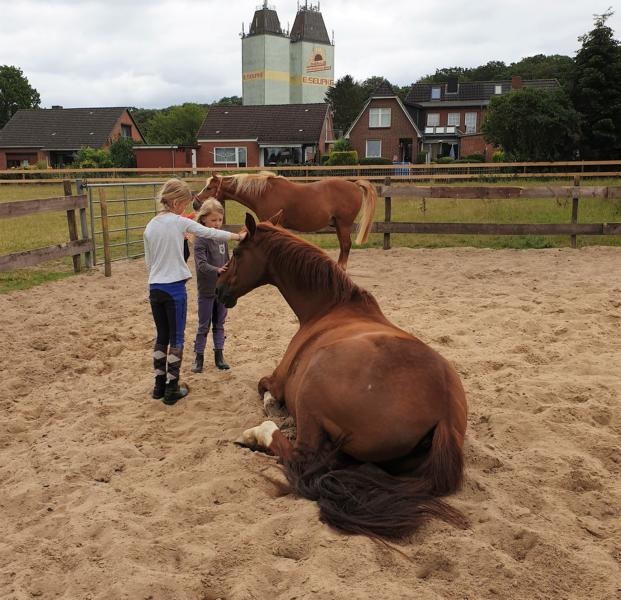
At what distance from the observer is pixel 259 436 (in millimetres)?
3232

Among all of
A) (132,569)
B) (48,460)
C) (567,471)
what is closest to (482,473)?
(567,471)

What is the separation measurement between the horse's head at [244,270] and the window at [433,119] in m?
49.2

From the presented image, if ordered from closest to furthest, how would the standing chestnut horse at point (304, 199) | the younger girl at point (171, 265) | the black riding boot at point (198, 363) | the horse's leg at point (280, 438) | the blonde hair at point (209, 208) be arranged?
the horse's leg at point (280, 438), the younger girl at point (171, 265), the blonde hair at point (209, 208), the black riding boot at point (198, 363), the standing chestnut horse at point (304, 199)

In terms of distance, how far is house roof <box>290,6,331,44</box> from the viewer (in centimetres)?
7012

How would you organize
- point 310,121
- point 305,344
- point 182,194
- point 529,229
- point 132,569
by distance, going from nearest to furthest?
point 132,569, point 305,344, point 182,194, point 529,229, point 310,121

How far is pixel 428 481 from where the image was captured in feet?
8.68

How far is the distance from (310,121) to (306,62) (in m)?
31.3

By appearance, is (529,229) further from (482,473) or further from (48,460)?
(48,460)

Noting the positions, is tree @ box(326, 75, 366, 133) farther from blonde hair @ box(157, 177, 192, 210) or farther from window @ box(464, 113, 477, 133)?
blonde hair @ box(157, 177, 192, 210)

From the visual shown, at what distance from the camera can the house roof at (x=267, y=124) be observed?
41219mm

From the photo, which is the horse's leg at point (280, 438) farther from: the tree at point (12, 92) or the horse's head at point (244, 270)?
the tree at point (12, 92)

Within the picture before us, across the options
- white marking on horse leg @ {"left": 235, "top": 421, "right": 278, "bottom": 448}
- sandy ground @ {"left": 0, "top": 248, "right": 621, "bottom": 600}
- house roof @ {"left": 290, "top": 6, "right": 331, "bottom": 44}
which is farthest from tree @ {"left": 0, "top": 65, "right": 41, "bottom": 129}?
white marking on horse leg @ {"left": 235, "top": 421, "right": 278, "bottom": 448}

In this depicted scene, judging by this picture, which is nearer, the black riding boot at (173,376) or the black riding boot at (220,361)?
the black riding boot at (173,376)

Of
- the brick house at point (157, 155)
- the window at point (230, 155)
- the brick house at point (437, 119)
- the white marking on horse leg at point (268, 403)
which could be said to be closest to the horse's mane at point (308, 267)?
the white marking on horse leg at point (268, 403)
